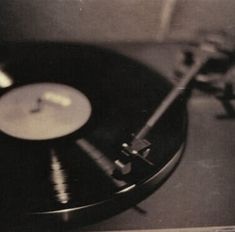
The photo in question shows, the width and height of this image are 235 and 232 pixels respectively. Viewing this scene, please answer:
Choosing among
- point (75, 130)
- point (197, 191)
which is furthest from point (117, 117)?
point (197, 191)

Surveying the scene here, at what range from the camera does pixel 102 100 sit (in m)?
0.84

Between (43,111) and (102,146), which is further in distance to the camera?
(43,111)

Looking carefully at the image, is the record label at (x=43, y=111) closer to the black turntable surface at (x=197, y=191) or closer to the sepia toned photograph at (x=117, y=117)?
the sepia toned photograph at (x=117, y=117)

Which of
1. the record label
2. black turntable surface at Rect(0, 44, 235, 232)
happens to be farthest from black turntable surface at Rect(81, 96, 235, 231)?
the record label

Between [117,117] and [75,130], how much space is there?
0.07 m

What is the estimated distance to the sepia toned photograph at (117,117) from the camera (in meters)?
0.63

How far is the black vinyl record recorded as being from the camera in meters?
0.62

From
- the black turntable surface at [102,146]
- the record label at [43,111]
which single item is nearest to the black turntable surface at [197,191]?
the black turntable surface at [102,146]

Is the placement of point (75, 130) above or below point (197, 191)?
above

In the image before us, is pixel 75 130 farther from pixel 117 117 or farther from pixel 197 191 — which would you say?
pixel 197 191

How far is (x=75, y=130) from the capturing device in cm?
77

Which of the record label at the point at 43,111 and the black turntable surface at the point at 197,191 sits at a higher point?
the record label at the point at 43,111

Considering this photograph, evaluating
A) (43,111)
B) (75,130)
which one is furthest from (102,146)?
(43,111)

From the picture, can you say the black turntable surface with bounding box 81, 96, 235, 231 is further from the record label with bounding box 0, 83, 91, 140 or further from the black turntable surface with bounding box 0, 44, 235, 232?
the record label with bounding box 0, 83, 91, 140
